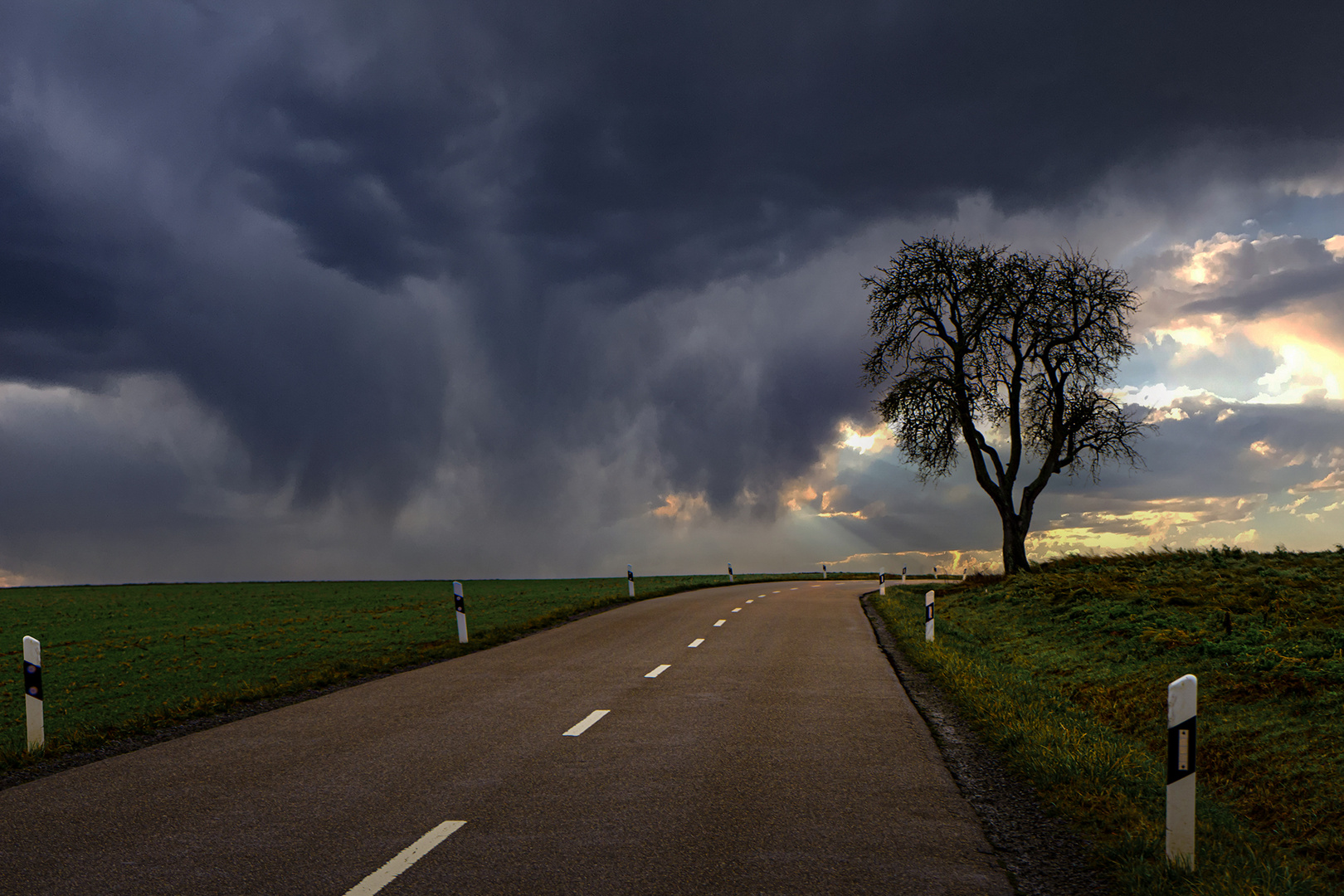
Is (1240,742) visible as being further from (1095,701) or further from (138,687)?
(138,687)

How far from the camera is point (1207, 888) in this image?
4.66 m

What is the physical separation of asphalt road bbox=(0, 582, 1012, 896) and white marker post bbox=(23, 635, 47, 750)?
4.67 feet

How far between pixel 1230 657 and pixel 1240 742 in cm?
328

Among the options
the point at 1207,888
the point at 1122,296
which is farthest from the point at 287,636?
the point at 1122,296

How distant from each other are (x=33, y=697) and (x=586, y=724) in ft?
18.2

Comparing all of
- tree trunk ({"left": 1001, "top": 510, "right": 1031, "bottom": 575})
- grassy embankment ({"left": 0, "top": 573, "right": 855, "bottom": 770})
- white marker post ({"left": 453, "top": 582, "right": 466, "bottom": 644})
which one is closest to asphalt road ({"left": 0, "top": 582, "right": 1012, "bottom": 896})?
grassy embankment ({"left": 0, "top": 573, "right": 855, "bottom": 770})

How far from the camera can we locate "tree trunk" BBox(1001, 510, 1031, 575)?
33.3 meters

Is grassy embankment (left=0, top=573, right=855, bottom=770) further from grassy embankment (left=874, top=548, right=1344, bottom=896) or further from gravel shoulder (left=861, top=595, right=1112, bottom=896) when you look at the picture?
grassy embankment (left=874, top=548, right=1344, bottom=896)

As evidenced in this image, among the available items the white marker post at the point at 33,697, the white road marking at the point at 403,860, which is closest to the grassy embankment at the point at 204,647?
the white marker post at the point at 33,697

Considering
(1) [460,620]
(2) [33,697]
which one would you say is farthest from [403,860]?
(1) [460,620]

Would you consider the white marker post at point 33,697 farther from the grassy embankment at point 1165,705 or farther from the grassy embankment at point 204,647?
the grassy embankment at point 1165,705

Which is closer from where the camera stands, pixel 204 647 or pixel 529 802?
pixel 529 802

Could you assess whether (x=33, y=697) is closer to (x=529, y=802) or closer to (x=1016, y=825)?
(x=529, y=802)

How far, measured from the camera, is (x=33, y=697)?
8.91 metres
